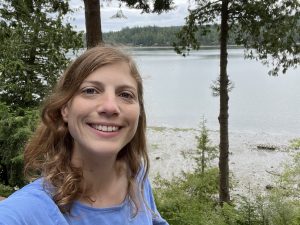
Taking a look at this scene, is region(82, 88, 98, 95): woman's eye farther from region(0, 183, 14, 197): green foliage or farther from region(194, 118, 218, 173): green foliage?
region(194, 118, 218, 173): green foliage

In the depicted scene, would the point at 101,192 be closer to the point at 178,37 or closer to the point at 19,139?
the point at 19,139

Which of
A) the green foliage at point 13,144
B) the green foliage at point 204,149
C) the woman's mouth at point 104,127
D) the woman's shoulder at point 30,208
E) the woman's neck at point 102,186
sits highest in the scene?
the woman's mouth at point 104,127

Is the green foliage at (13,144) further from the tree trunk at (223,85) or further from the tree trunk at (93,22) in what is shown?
the tree trunk at (223,85)

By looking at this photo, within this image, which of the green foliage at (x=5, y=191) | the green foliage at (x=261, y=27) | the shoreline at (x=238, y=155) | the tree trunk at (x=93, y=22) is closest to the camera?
the green foliage at (x=5, y=191)

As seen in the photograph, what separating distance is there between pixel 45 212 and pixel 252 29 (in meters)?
9.74

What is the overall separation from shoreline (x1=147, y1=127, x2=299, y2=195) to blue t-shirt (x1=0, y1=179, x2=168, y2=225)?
13.9 meters

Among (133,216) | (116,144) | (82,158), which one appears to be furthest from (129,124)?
(133,216)

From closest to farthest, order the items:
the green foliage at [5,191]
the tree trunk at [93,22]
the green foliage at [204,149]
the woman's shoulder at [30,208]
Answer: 1. the woman's shoulder at [30,208]
2. the green foliage at [5,191]
3. the tree trunk at [93,22]
4. the green foliage at [204,149]

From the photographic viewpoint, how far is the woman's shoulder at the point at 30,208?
110cm

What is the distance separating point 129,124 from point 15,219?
54cm

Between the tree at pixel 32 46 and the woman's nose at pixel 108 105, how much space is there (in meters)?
1.85

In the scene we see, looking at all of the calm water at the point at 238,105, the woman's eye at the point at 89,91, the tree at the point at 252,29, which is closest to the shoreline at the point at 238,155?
the calm water at the point at 238,105

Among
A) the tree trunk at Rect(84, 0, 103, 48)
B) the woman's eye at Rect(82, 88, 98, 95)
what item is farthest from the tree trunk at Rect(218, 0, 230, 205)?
the woman's eye at Rect(82, 88, 98, 95)

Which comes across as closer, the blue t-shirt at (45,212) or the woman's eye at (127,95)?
the blue t-shirt at (45,212)
